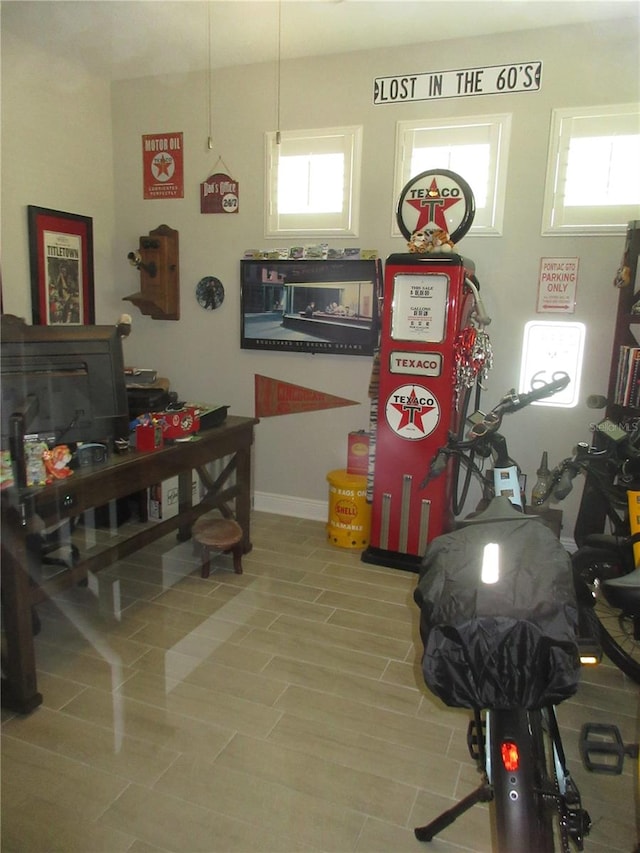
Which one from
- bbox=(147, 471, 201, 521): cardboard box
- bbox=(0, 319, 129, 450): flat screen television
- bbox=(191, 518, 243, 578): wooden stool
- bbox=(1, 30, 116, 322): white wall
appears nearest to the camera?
bbox=(0, 319, 129, 450): flat screen television

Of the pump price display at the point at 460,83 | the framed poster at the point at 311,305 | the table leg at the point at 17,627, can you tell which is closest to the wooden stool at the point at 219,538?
the table leg at the point at 17,627

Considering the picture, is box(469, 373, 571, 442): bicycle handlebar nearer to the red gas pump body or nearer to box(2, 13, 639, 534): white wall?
the red gas pump body

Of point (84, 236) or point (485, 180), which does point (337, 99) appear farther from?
point (84, 236)

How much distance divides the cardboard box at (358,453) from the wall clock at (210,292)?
1.37m

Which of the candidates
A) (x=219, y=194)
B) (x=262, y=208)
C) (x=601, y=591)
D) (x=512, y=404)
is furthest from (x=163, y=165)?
(x=601, y=591)

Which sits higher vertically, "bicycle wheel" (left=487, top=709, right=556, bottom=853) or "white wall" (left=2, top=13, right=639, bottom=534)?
"white wall" (left=2, top=13, right=639, bottom=534)

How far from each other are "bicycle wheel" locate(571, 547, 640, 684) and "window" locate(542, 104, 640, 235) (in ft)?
6.18

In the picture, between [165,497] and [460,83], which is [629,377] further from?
[165,497]

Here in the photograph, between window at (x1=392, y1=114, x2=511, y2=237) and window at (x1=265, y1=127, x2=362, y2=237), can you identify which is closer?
window at (x1=392, y1=114, x2=511, y2=237)

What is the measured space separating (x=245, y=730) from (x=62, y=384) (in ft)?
4.75

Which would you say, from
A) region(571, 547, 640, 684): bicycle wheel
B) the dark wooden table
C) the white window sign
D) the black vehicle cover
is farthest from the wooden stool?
the black vehicle cover

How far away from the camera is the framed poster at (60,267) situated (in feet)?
12.1

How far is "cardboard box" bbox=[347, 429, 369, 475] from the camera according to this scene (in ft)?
12.1

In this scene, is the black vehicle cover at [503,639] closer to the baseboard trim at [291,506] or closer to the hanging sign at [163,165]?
the baseboard trim at [291,506]
